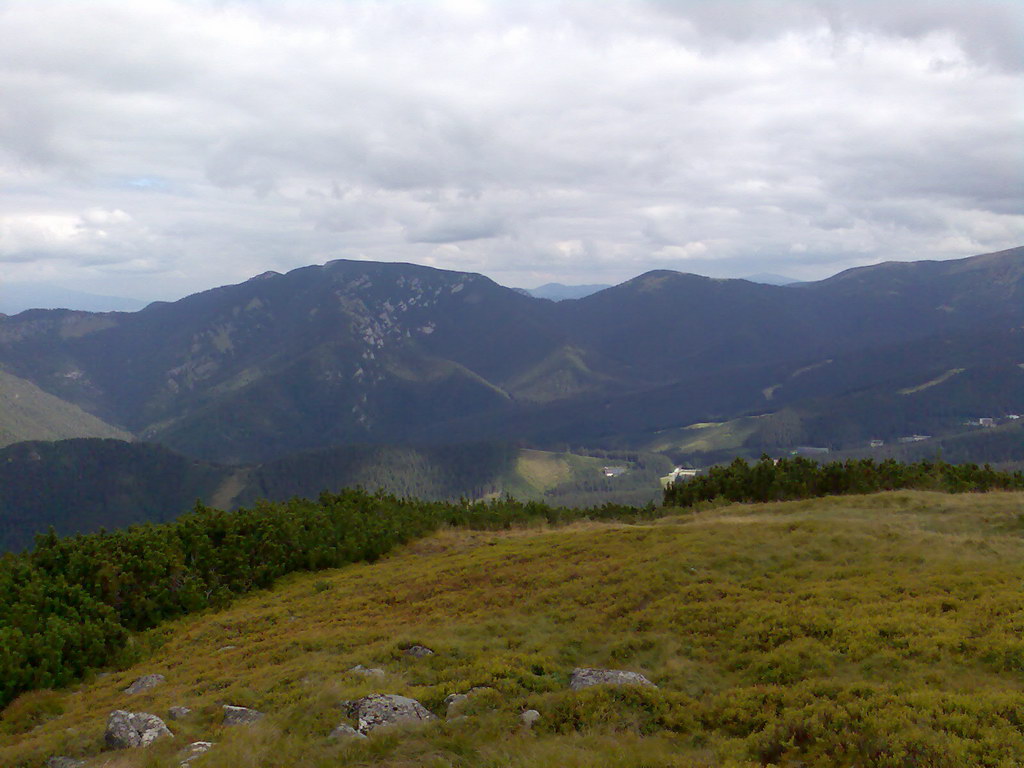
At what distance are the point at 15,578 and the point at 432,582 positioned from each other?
21789 millimetres

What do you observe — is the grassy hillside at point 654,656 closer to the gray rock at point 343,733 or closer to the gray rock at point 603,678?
the gray rock at point 343,733

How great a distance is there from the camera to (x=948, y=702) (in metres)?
12.5

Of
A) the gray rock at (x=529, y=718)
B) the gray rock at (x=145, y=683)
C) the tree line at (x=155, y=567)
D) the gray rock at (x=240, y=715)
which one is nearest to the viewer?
the gray rock at (x=529, y=718)

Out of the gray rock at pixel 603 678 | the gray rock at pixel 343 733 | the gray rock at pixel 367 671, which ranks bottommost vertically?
the gray rock at pixel 367 671

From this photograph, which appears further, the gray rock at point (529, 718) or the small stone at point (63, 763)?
the small stone at point (63, 763)

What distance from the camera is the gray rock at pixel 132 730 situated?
1492 centimetres

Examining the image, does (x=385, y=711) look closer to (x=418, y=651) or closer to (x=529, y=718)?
(x=529, y=718)

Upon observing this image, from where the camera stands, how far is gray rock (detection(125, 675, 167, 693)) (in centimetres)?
2123

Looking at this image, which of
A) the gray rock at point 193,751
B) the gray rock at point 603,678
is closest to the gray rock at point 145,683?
the gray rock at point 193,751

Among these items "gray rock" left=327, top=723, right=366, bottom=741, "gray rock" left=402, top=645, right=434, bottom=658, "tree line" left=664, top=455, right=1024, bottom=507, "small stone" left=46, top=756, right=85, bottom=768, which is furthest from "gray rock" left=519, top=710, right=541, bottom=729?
"tree line" left=664, top=455, right=1024, bottom=507

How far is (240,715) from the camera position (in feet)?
52.9

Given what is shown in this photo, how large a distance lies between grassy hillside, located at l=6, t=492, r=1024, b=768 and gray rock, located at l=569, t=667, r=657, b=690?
51cm

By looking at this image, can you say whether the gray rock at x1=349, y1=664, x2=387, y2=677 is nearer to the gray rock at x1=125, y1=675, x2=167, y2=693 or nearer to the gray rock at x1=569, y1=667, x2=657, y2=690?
the gray rock at x1=569, y1=667, x2=657, y2=690

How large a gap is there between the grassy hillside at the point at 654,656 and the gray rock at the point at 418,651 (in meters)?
0.44
